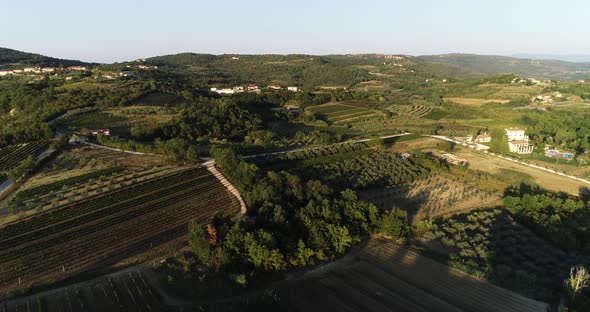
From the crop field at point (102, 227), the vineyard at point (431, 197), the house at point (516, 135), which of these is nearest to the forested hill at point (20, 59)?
the crop field at point (102, 227)

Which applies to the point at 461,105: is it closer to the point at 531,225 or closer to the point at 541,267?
the point at 531,225

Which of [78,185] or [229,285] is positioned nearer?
[229,285]

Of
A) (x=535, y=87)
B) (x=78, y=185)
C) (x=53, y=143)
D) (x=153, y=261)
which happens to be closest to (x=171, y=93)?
(x=53, y=143)

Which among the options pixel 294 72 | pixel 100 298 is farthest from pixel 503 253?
pixel 294 72

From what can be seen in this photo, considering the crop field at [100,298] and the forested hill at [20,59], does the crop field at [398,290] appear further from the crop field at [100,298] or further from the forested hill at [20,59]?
the forested hill at [20,59]

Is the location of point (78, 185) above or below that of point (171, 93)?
below

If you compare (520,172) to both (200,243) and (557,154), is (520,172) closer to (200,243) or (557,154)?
(557,154)
